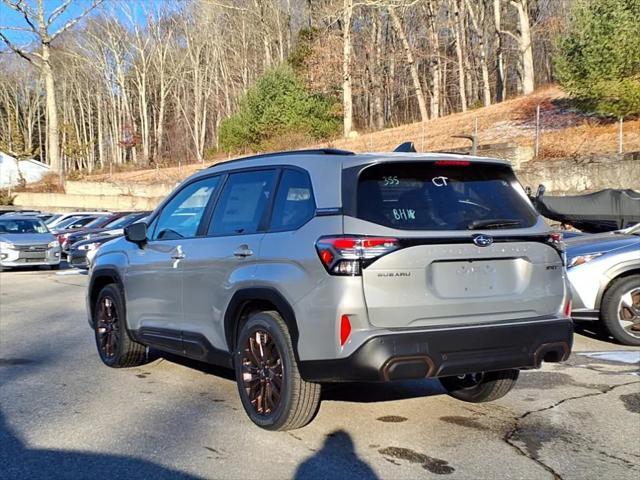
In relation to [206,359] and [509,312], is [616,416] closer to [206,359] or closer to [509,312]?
[509,312]

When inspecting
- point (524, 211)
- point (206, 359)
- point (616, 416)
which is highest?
A: point (524, 211)

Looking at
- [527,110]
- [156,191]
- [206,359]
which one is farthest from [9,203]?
[206,359]

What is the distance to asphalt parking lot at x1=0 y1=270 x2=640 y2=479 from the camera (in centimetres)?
442

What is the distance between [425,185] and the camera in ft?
15.9

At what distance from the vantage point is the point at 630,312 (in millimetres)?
7961

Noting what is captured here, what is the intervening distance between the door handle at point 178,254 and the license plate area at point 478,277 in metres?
2.32

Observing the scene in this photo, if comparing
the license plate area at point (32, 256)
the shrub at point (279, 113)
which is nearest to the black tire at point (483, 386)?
the license plate area at point (32, 256)

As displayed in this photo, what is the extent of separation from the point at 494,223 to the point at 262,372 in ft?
6.16

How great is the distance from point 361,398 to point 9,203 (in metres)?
A: 45.2

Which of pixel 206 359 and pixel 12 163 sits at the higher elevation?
pixel 12 163

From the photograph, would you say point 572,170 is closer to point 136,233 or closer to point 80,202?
point 136,233

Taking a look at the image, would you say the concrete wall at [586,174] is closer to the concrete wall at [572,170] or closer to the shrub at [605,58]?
the concrete wall at [572,170]

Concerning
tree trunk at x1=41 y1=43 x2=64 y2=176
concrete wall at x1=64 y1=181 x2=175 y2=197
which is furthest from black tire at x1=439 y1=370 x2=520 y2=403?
tree trunk at x1=41 y1=43 x2=64 y2=176

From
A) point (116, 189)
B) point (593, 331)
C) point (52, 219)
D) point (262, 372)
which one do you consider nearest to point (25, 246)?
point (52, 219)
